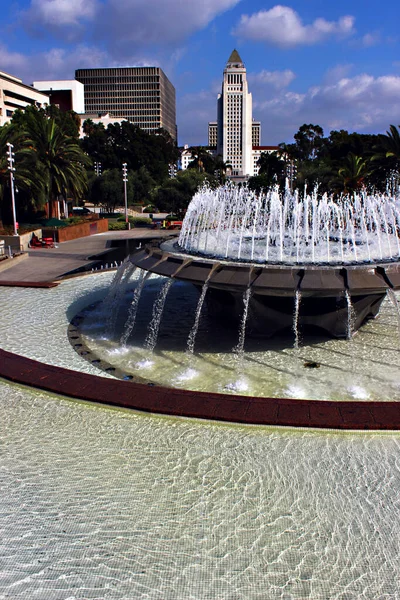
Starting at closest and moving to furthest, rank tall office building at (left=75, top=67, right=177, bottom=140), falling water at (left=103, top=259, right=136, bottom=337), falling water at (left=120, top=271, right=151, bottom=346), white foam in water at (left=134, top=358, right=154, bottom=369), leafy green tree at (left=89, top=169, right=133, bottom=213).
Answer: white foam in water at (left=134, top=358, right=154, bottom=369) < falling water at (left=120, top=271, right=151, bottom=346) < falling water at (left=103, top=259, right=136, bottom=337) < leafy green tree at (left=89, top=169, right=133, bottom=213) < tall office building at (left=75, top=67, right=177, bottom=140)

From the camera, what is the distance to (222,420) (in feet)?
21.7

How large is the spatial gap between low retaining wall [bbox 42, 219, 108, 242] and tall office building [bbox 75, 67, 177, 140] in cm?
11842

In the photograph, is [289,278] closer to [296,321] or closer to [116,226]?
[296,321]

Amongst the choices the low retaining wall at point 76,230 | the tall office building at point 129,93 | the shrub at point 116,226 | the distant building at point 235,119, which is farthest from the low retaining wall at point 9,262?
the distant building at point 235,119

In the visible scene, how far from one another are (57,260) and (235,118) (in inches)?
6142

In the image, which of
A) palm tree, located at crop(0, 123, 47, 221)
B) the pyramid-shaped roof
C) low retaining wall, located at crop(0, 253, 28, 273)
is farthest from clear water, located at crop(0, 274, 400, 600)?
the pyramid-shaped roof

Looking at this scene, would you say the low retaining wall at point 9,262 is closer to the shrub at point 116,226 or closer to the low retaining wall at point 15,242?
the low retaining wall at point 15,242

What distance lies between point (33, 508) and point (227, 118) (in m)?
174

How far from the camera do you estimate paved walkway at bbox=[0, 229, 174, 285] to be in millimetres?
19047

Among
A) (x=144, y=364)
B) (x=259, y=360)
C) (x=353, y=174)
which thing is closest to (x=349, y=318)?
(x=259, y=360)

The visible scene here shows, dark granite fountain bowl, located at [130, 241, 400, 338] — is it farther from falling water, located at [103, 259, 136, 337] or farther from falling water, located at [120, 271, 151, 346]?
falling water, located at [103, 259, 136, 337]

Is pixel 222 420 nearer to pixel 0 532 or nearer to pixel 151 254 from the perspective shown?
pixel 0 532

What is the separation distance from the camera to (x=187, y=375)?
880 cm

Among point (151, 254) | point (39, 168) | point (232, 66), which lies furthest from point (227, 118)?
point (151, 254)
